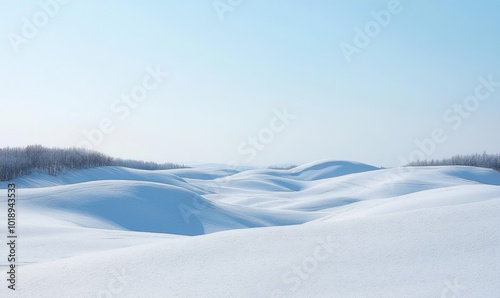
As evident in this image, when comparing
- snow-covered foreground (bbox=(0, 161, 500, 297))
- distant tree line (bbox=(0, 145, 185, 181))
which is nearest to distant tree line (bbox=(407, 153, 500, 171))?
distant tree line (bbox=(0, 145, 185, 181))

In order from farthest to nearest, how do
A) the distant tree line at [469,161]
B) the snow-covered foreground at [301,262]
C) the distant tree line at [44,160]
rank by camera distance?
the distant tree line at [469,161] → the distant tree line at [44,160] → the snow-covered foreground at [301,262]

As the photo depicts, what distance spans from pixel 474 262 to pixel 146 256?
12.2 ft

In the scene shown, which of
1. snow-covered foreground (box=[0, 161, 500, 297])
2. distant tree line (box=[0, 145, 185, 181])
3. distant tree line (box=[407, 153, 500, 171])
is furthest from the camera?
distant tree line (box=[407, 153, 500, 171])

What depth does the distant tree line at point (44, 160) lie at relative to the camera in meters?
26.5

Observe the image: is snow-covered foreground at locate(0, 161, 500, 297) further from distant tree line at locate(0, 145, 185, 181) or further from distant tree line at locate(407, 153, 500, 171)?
distant tree line at locate(407, 153, 500, 171)

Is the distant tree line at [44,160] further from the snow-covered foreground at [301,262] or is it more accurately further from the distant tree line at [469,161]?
the distant tree line at [469,161]

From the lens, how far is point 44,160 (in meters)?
29.5

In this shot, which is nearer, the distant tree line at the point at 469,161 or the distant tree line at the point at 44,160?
the distant tree line at the point at 44,160

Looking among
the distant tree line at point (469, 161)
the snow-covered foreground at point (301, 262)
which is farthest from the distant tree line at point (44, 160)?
the distant tree line at point (469, 161)

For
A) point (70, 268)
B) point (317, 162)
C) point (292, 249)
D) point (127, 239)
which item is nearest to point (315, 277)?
point (292, 249)

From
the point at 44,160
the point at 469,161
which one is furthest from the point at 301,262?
the point at 469,161

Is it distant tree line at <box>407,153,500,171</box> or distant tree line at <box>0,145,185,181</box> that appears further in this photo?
distant tree line at <box>407,153,500,171</box>

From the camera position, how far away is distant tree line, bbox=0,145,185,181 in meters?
26.5

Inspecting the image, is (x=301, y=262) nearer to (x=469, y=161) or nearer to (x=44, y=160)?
(x=44, y=160)
